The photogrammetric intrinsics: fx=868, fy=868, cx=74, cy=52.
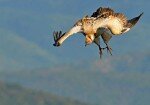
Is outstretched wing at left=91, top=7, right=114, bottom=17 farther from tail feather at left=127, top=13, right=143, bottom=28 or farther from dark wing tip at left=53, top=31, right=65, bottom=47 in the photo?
dark wing tip at left=53, top=31, right=65, bottom=47

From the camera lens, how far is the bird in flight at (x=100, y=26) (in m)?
7.34

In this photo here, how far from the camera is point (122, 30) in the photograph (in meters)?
7.66

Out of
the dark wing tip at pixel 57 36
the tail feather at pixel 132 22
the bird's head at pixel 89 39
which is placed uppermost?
the tail feather at pixel 132 22

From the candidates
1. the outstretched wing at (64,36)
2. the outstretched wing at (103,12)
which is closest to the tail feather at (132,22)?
the outstretched wing at (103,12)

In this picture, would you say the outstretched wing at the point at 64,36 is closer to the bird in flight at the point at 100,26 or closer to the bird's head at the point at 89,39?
the bird in flight at the point at 100,26

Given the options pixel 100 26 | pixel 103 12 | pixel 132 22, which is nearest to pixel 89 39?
pixel 100 26

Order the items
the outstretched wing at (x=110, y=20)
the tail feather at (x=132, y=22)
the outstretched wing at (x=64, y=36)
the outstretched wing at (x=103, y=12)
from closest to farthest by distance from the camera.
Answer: the outstretched wing at (x=64, y=36) < the outstretched wing at (x=110, y=20) < the outstretched wing at (x=103, y=12) < the tail feather at (x=132, y=22)

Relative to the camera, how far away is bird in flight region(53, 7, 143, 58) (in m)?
7.34

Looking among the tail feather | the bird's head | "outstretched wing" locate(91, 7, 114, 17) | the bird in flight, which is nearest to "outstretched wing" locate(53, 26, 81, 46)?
the bird in flight

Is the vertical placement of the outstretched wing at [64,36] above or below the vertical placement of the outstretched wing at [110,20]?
below

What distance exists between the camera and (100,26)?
7383 mm

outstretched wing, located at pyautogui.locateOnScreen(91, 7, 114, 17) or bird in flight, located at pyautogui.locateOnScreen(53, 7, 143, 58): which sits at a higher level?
outstretched wing, located at pyautogui.locateOnScreen(91, 7, 114, 17)

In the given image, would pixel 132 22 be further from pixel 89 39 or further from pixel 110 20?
pixel 89 39

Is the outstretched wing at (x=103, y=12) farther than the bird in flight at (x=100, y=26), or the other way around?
the outstretched wing at (x=103, y=12)
